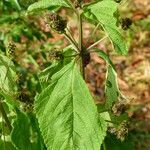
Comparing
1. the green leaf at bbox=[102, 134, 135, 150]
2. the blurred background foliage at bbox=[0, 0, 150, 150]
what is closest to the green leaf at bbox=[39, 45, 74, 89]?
the green leaf at bbox=[102, 134, 135, 150]

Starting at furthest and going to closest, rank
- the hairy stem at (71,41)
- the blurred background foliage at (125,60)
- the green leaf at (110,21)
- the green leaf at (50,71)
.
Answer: the blurred background foliage at (125,60)
the green leaf at (50,71)
the hairy stem at (71,41)
the green leaf at (110,21)

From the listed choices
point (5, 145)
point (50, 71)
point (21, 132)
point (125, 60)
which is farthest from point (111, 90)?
point (125, 60)

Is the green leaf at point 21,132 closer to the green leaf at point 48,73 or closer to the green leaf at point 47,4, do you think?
the green leaf at point 48,73

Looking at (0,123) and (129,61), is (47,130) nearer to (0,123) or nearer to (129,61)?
(0,123)

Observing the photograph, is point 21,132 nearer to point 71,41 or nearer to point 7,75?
point 7,75

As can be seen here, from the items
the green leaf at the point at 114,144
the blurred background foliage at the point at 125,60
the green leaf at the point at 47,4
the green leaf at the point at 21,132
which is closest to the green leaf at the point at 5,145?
the green leaf at the point at 21,132
